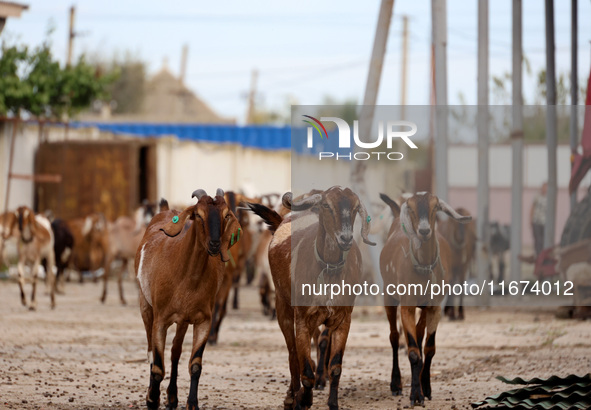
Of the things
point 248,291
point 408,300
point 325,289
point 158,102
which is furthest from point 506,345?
point 158,102

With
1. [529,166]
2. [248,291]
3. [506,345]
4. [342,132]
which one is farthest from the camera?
[248,291]

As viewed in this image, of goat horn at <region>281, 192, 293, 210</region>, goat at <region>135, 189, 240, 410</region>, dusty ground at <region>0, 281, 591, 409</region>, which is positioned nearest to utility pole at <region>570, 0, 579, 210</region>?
dusty ground at <region>0, 281, 591, 409</region>

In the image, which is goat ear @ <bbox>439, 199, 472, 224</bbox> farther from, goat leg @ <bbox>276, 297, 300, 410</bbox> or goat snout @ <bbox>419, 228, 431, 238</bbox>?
goat leg @ <bbox>276, 297, 300, 410</bbox>

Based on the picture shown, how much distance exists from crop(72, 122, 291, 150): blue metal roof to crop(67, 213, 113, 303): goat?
13.3m

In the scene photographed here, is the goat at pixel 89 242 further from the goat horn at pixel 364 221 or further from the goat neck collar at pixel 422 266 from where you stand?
the goat horn at pixel 364 221

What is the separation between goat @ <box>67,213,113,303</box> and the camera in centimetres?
2346

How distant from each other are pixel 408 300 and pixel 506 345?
479 centimetres

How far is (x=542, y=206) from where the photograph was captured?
20281mm

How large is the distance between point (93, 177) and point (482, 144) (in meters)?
13.1

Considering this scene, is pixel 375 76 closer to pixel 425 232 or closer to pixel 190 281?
pixel 425 232

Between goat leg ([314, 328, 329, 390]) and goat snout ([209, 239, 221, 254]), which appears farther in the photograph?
goat leg ([314, 328, 329, 390])

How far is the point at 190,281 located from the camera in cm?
847

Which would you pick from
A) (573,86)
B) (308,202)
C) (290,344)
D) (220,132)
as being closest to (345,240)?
(308,202)

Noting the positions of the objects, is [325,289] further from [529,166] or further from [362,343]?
[529,166]
